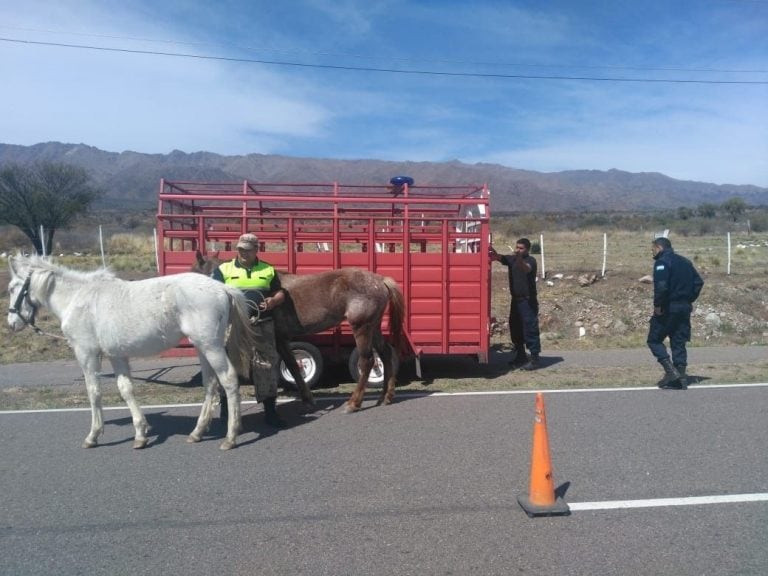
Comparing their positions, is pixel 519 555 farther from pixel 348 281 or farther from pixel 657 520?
pixel 348 281

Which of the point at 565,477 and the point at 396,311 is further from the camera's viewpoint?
the point at 396,311

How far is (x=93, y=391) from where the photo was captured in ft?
20.5

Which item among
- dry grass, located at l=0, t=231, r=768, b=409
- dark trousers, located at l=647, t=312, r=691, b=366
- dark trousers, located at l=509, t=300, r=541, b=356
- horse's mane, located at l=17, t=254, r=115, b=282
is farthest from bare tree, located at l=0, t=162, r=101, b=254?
dark trousers, located at l=647, t=312, r=691, b=366

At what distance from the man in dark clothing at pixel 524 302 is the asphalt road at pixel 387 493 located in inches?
107

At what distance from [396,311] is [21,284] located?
4.21m

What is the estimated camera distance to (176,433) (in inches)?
265

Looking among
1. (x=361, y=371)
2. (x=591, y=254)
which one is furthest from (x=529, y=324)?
(x=591, y=254)

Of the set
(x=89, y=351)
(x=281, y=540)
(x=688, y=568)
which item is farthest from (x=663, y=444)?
(x=89, y=351)

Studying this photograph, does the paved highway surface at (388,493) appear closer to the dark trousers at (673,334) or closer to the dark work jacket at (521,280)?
the dark trousers at (673,334)

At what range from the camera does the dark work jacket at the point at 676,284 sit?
28.4 feet

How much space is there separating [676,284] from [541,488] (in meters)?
5.13

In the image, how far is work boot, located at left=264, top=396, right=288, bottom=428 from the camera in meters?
6.97

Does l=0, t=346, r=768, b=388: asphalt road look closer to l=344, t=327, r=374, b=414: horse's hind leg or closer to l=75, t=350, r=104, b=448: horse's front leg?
l=344, t=327, r=374, b=414: horse's hind leg

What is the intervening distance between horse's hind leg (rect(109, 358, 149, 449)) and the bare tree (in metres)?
32.4
